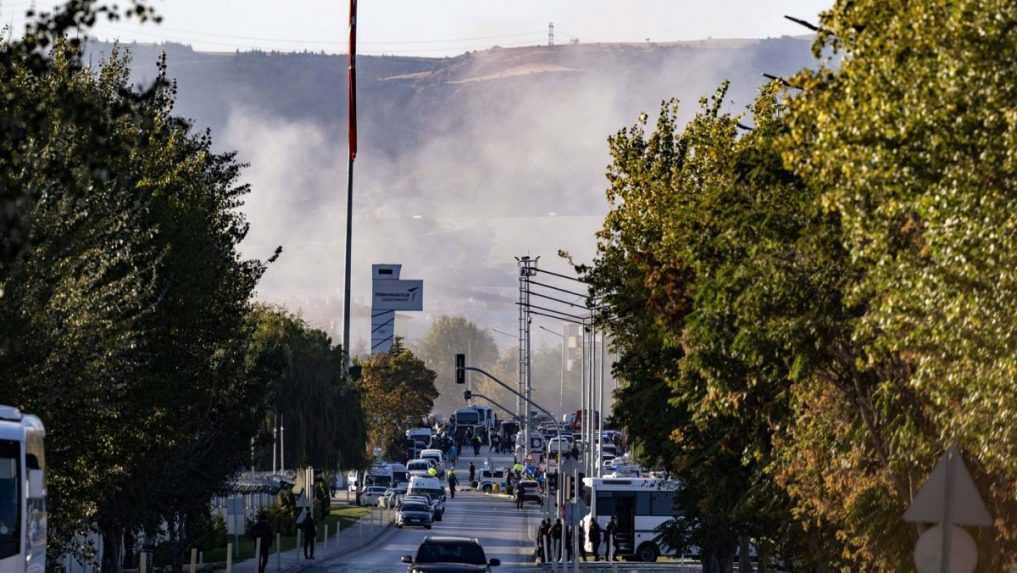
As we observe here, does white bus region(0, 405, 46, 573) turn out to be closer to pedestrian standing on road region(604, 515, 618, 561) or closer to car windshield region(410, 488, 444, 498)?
pedestrian standing on road region(604, 515, 618, 561)

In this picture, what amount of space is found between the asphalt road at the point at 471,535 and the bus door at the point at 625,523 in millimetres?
3267

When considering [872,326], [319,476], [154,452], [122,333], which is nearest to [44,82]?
[122,333]

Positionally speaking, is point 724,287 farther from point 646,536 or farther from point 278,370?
point 646,536

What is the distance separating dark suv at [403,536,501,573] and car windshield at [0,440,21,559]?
1139 cm

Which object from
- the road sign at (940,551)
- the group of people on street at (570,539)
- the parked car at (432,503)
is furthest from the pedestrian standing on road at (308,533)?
the road sign at (940,551)

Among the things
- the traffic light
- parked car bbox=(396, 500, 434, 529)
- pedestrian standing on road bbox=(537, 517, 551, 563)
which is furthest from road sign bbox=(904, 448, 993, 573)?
parked car bbox=(396, 500, 434, 529)

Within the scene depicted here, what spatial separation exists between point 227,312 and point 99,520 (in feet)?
16.1

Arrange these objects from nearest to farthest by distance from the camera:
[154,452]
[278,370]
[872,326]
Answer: [872,326]
[154,452]
[278,370]

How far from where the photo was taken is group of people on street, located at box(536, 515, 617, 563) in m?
62.8

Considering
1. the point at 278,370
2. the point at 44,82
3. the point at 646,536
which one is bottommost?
the point at 646,536

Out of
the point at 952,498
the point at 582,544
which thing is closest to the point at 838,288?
the point at 952,498

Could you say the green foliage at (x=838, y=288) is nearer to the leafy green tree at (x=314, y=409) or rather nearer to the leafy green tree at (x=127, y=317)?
the leafy green tree at (x=127, y=317)

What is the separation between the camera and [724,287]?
27.5 m

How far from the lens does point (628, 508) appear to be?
7406cm
